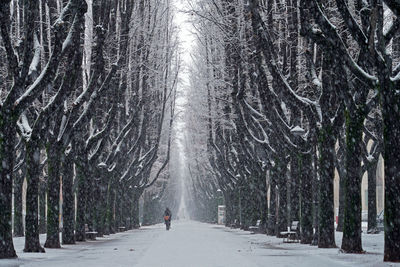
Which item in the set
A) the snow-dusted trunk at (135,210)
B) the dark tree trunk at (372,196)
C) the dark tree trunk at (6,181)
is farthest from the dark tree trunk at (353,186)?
the snow-dusted trunk at (135,210)

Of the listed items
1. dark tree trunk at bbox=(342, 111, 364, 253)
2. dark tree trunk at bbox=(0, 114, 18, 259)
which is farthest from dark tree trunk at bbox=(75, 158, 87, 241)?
dark tree trunk at bbox=(342, 111, 364, 253)

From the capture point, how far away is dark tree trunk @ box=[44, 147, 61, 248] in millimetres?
24312

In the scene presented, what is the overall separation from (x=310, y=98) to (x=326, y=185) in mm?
3702

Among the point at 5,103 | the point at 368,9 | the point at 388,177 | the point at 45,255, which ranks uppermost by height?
the point at 368,9

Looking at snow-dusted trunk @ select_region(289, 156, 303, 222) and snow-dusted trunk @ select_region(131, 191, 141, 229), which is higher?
snow-dusted trunk @ select_region(289, 156, 303, 222)

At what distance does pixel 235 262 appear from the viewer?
17672 mm

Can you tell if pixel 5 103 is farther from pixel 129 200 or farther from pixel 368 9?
pixel 129 200

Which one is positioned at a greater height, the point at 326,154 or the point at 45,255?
the point at 326,154

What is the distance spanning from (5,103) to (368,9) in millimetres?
9577

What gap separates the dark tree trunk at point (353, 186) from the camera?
1986cm

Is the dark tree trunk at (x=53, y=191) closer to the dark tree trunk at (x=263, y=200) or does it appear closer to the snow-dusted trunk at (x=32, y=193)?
the snow-dusted trunk at (x=32, y=193)

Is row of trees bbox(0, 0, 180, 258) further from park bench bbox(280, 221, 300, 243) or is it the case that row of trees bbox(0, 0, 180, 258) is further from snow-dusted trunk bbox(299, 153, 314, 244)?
park bench bbox(280, 221, 300, 243)

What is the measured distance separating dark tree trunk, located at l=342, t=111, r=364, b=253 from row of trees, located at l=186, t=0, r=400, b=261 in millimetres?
28

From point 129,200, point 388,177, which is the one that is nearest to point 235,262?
point 388,177
